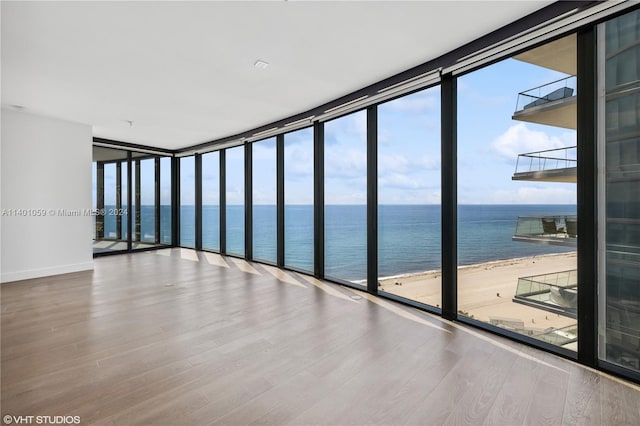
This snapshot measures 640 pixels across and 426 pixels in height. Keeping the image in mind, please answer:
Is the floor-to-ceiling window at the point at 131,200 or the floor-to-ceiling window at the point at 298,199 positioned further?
the floor-to-ceiling window at the point at 131,200

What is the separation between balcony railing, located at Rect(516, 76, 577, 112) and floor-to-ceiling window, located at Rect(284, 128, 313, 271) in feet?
10.9

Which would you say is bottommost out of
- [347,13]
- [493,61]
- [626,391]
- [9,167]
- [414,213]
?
[626,391]

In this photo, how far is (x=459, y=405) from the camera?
1838 mm

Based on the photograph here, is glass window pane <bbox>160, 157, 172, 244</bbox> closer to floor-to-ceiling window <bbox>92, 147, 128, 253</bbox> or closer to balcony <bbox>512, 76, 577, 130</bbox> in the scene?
floor-to-ceiling window <bbox>92, 147, 128, 253</bbox>

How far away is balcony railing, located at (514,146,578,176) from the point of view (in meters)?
2.52

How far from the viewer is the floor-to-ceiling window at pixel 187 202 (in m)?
8.21

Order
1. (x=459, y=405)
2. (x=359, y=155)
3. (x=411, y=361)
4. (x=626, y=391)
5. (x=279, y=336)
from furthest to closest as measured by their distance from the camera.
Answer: (x=359, y=155), (x=279, y=336), (x=411, y=361), (x=626, y=391), (x=459, y=405)

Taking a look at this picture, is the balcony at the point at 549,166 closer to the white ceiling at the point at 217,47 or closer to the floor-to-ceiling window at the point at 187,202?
the white ceiling at the point at 217,47

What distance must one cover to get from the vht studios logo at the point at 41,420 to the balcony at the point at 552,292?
3556 millimetres

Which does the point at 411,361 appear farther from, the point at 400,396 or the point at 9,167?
the point at 9,167

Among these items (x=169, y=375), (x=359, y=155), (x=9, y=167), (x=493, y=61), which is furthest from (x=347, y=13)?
(x=9, y=167)

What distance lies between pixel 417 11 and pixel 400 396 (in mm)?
2789

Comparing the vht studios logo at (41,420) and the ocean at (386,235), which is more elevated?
the ocean at (386,235)

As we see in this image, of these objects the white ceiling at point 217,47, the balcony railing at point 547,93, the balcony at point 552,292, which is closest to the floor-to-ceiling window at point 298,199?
the white ceiling at point 217,47
